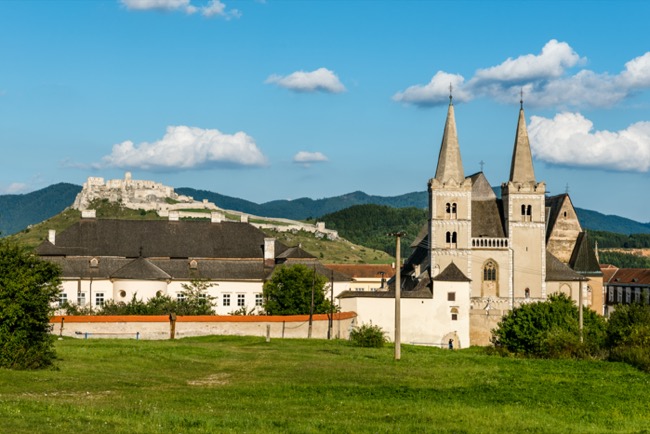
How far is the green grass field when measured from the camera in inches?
829

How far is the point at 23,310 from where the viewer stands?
33781 mm

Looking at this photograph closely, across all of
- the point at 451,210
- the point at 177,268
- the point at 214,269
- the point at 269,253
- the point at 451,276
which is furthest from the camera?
the point at 269,253

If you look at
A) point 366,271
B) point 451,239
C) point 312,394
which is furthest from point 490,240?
point 312,394

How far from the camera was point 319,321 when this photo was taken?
65.6 metres

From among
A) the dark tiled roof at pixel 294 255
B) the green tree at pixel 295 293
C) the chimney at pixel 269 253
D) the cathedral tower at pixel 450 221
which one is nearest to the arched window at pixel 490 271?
the cathedral tower at pixel 450 221

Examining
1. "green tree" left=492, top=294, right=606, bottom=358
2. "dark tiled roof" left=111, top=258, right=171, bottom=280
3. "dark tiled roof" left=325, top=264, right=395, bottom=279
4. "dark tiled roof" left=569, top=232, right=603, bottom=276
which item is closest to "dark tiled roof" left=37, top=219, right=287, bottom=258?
"dark tiled roof" left=111, top=258, right=171, bottom=280

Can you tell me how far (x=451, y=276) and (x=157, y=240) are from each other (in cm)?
2924

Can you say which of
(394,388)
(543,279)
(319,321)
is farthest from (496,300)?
(394,388)

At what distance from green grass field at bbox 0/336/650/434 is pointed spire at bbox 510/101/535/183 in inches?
1832

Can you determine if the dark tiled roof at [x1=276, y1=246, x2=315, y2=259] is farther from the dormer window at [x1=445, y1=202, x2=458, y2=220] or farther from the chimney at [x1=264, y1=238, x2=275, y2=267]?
the dormer window at [x1=445, y1=202, x2=458, y2=220]

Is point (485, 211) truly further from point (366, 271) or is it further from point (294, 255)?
point (366, 271)

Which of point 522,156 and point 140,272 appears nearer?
point 140,272

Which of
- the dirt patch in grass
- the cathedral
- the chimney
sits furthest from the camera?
the chimney

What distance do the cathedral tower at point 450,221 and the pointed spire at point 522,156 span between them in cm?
553
